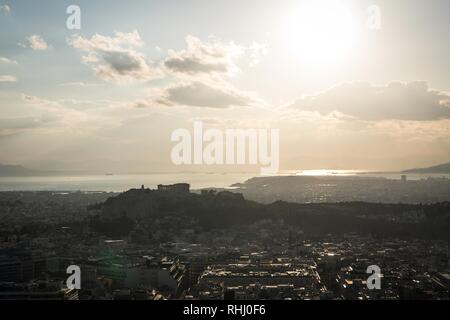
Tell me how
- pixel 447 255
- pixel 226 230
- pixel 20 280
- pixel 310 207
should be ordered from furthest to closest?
pixel 310 207 → pixel 226 230 → pixel 447 255 → pixel 20 280

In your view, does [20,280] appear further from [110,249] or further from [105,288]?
[110,249]

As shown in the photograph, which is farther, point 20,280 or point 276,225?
point 276,225

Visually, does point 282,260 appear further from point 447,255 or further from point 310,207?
point 310,207
